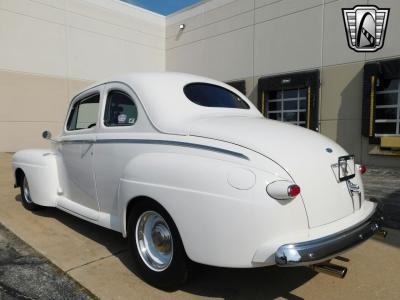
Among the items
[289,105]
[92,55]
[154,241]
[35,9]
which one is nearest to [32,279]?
[154,241]

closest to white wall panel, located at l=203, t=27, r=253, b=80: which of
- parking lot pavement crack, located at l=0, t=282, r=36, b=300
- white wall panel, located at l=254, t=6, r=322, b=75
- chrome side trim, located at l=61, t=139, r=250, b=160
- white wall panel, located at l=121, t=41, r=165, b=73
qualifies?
white wall panel, located at l=254, t=6, r=322, b=75

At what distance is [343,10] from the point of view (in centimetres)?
1121

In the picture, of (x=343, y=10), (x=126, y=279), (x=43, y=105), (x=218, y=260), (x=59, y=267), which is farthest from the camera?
(x=43, y=105)

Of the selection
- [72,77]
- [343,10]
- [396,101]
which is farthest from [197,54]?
[396,101]

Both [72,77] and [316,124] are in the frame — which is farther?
[72,77]

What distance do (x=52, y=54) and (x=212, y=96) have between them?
1341 cm

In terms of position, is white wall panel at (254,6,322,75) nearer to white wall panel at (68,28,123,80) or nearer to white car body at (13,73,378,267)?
white wall panel at (68,28,123,80)

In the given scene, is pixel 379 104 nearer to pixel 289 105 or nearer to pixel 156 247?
pixel 289 105

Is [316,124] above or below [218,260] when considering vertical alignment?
above

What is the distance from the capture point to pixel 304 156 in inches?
101

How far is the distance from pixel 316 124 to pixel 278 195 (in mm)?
10433

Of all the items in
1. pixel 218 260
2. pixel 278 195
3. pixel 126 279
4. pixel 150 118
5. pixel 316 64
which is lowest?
pixel 126 279

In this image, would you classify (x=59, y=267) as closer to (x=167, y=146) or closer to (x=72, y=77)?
(x=167, y=146)

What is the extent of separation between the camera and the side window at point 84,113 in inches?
161
